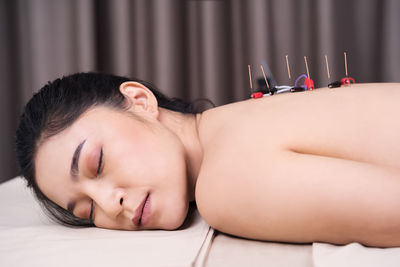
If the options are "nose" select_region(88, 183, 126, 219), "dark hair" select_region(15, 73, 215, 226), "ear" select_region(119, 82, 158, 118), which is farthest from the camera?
"ear" select_region(119, 82, 158, 118)

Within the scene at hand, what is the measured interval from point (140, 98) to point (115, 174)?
0.31 metres

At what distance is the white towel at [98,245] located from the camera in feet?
2.51

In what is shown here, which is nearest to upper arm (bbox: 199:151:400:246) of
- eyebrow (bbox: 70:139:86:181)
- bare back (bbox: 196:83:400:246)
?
bare back (bbox: 196:83:400:246)

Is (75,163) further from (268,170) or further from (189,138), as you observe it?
(268,170)

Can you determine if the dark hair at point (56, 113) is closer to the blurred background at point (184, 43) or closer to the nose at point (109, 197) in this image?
the nose at point (109, 197)

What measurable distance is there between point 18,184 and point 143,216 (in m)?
0.86

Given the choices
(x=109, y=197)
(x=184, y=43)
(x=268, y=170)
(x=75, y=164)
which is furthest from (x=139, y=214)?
(x=184, y=43)

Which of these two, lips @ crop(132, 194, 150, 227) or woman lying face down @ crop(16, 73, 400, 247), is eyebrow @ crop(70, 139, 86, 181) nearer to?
woman lying face down @ crop(16, 73, 400, 247)

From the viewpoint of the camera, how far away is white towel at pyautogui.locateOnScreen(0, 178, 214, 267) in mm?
765

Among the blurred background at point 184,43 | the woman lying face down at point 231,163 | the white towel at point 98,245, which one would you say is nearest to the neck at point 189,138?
the woman lying face down at point 231,163

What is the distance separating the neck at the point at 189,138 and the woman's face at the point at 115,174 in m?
0.10

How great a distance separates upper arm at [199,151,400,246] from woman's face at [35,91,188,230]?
0.54 feet

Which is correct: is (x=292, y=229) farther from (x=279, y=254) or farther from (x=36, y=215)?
(x=36, y=215)

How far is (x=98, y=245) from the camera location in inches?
33.4
